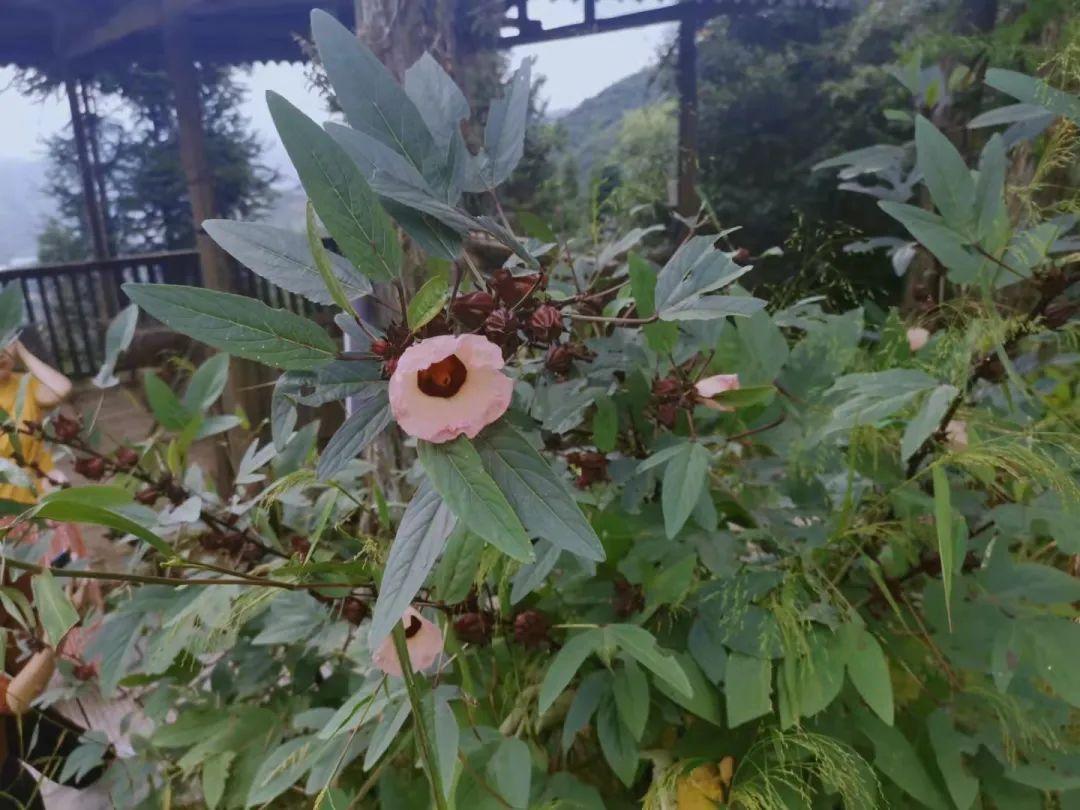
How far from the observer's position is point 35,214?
1.00 metres

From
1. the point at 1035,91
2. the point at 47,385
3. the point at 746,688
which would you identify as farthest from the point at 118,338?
the point at 1035,91

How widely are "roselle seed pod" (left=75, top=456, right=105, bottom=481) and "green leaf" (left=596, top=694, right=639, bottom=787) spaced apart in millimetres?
337

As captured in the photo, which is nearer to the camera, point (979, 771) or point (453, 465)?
point (453, 465)

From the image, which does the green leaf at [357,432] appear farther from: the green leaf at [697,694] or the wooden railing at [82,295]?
the wooden railing at [82,295]

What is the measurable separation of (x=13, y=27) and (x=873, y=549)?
1.15 meters

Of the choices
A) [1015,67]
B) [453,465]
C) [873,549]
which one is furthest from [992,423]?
[1015,67]

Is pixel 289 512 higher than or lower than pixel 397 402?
lower

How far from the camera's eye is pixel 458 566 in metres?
0.31

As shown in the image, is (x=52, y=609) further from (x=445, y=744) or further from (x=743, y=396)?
(x=743, y=396)

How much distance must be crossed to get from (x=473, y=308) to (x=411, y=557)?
8cm

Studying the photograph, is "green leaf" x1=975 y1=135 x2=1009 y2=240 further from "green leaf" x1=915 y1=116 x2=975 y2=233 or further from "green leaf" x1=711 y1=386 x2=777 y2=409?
"green leaf" x1=711 y1=386 x2=777 y2=409

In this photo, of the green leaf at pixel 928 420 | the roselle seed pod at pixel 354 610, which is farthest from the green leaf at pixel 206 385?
the green leaf at pixel 928 420

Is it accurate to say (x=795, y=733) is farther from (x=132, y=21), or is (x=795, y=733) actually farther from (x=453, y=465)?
(x=132, y=21)

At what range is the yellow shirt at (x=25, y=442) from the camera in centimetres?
44
